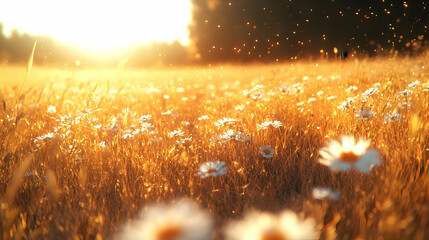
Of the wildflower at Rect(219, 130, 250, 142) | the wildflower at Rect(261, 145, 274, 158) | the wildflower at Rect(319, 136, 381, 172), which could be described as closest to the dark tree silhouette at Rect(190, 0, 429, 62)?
the wildflower at Rect(219, 130, 250, 142)

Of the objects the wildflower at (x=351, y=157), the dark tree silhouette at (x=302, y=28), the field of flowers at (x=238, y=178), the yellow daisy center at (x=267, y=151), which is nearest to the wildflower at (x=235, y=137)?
the field of flowers at (x=238, y=178)

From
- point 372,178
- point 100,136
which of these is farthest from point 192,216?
point 100,136

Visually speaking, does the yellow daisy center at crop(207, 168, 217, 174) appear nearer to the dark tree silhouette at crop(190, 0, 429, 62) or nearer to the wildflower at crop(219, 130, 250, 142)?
the wildflower at crop(219, 130, 250, 142)

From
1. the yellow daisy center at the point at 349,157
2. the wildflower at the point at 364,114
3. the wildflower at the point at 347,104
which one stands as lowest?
the yellow daisy center at the point at 349,157

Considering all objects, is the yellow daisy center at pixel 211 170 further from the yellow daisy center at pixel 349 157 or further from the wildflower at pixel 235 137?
the yellow daisy center at pixel 349 157

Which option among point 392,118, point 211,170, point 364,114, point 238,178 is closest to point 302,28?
point 364,114

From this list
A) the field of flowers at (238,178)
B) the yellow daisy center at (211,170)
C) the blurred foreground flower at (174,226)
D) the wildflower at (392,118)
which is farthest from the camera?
the wildflower at (392,118)

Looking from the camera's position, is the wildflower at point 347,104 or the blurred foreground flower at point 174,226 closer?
the blurred foreground flower at point 174,226

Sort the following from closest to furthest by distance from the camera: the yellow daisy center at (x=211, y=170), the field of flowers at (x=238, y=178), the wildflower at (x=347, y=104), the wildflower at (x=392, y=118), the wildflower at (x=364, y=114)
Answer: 1. the field of flowers at (x=238, y=178)
2. the yellow daisy center at (x=211, y=170)
3. the wildflower at (x=392, y=118)
4. the wildflower at (x=364, y=114)
5. the wildflower at (x=347, y=104)
